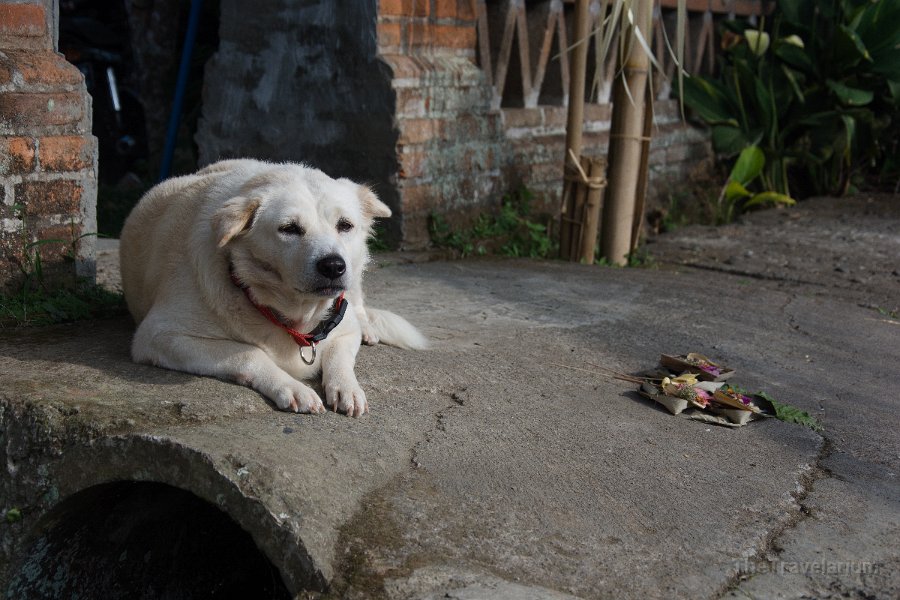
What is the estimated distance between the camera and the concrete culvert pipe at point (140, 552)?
3172 mm

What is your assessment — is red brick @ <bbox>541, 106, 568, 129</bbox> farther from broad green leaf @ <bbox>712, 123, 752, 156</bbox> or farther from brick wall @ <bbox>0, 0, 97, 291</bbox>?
brick wall @ <bbox>0, 0, 97, 291</bbox>

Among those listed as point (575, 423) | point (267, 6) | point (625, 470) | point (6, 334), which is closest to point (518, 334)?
point (575, 423)

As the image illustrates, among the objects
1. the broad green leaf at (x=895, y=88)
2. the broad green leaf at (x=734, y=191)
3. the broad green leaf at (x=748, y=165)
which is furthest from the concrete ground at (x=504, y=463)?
the broad green leaf at (x=895, y=88)

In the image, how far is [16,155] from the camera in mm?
3812

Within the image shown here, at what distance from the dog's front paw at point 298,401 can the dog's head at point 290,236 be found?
1.08ft

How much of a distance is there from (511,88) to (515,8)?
1.83ft

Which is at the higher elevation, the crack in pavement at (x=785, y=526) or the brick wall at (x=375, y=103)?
the brick wall at (x=375, y=103)

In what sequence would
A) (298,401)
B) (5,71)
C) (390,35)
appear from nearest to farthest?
(298,401), (5,71), (390,35)

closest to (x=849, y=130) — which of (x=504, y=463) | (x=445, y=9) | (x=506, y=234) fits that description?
(x=506, y=234)

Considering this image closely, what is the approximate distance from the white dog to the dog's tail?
0.24m

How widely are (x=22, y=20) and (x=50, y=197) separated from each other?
2.39 ft

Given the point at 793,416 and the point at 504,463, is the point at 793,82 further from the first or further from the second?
the point at 504,463

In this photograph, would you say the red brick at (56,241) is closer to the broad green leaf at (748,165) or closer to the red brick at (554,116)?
the red brick at (554,116)

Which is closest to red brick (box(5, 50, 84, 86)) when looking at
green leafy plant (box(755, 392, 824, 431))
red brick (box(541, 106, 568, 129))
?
green leafy plant (box(755, 392, 824, 431))
